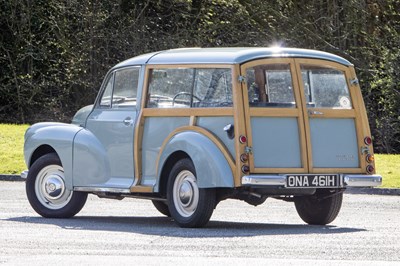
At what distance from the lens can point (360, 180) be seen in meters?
A: 13.1

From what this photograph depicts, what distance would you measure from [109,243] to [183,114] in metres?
2.56

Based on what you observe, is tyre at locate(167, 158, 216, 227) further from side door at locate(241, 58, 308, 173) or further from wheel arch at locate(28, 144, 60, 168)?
wheel arch at locate(28, 144, 60, 168)

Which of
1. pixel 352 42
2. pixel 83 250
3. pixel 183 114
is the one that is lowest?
pixel 83 250

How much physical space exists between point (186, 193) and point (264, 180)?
0.93m

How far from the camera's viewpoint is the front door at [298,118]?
12844 mm

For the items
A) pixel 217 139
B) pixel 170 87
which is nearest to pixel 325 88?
pixel 217 139

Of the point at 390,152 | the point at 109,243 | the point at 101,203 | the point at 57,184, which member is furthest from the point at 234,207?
the point at 390,152

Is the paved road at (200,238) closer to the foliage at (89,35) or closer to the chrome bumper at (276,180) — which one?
the chrome bumper at (276,180)

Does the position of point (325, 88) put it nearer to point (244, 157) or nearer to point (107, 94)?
point (244, 157)

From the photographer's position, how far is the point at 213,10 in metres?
33.5

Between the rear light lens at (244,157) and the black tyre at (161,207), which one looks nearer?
the rear light lens at (244,157)

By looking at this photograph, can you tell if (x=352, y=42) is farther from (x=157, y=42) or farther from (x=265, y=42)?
(x=157, y=42)

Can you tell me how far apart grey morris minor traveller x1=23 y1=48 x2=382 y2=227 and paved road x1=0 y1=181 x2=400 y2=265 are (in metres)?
0.37

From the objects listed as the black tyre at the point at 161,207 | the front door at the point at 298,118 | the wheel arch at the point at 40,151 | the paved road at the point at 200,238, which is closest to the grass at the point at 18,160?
the paved road at the point at 200,238
